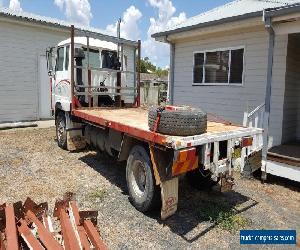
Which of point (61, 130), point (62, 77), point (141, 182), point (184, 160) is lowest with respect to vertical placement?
point (141, 182)

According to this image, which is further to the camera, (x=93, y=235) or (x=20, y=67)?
(x=20, y=67)

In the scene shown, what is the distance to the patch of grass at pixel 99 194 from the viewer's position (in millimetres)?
5579

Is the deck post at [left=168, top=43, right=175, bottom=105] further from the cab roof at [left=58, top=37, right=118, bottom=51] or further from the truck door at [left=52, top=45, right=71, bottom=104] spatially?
the truck door at [left=52, top=45, right=71, bottom=104]

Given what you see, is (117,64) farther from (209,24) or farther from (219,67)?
(219,67)

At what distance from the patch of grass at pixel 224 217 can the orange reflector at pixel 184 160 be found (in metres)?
1.16

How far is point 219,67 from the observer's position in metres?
9.55

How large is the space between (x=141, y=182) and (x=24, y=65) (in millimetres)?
10575

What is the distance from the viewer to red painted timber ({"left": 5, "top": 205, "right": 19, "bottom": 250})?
3258 mm

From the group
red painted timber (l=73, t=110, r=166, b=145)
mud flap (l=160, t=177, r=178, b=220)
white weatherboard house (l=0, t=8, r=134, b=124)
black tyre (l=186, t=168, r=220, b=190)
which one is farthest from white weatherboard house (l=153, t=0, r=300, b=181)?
white weatherboard house (l=0, t=8, r=134, b=124)

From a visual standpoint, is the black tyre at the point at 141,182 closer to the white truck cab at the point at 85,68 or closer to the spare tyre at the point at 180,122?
the spare tyre at the point at 180,122

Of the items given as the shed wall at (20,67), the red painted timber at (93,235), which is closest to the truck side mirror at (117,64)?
the red painted timber at (93,235)

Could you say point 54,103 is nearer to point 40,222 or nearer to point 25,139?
point 25,139

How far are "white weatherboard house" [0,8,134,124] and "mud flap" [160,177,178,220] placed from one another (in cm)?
1091

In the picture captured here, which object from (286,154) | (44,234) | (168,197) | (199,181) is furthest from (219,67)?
(44,234)
